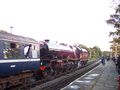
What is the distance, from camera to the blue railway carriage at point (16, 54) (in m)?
20.3

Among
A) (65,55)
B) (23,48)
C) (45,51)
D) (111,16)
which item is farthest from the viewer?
(65,55)

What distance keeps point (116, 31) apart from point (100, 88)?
17309 mm

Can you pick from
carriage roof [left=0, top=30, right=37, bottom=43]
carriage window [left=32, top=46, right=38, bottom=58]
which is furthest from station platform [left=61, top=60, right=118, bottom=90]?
carriage roof [left=0, top=30, right=37, bottom=43]

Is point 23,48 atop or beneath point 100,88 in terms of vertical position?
atop

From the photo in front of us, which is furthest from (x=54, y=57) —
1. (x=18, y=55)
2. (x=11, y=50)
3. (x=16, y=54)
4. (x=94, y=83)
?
(x=11, y=50)

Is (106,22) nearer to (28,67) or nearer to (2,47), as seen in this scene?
(28,67)

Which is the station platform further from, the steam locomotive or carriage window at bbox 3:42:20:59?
carriage window at bbox 3:42:20:59

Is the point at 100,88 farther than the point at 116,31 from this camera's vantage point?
No

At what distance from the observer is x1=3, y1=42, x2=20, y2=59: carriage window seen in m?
20.5

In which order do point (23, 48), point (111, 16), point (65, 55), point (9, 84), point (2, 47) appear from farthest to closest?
1. point (65, 55)
2. point (111, 16)
3. point (23, 48)
4. point (9, 84)
5. point (2, 47)

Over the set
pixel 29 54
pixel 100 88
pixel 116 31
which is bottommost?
pixel 100 88

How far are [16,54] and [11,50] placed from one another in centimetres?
77

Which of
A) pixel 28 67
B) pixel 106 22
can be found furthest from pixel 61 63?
pixel 28 67

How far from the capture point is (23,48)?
2362cm
